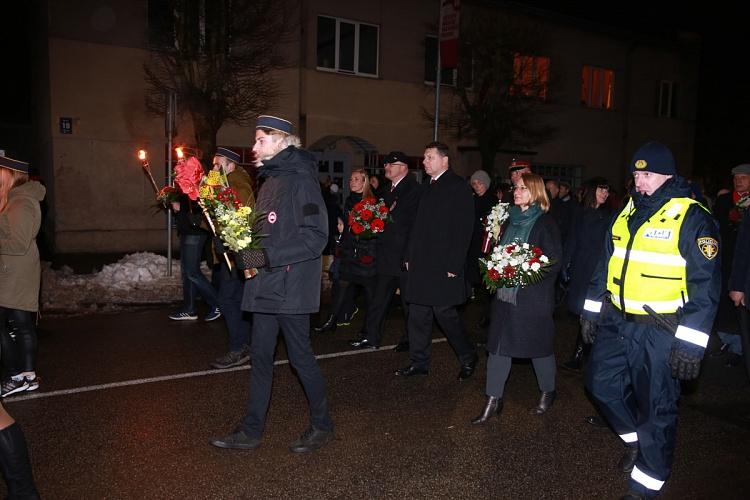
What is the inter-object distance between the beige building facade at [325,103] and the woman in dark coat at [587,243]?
11.9 meters

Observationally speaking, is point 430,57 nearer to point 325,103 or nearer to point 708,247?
point 325,103

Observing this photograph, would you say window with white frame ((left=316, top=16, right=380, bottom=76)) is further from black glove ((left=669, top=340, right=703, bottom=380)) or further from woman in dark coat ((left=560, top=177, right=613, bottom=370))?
black glove ((left=669, top=340, right=703, bottom=380))

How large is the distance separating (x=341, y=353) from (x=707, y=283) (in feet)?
14.6

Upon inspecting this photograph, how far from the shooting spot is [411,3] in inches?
774

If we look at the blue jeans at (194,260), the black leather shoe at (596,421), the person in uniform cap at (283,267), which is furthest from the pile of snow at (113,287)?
the black leather shoe at (596,421)

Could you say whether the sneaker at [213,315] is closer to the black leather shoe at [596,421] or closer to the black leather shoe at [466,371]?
the black leather shoe at [466,371]

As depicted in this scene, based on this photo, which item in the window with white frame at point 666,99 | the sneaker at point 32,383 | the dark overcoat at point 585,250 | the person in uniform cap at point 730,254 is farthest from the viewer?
the window with white frame at point 666,99

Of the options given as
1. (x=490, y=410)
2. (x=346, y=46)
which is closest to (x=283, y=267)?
(x=490, y=410)

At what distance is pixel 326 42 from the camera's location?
1866 centimetres

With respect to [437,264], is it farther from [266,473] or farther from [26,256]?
[26,256]

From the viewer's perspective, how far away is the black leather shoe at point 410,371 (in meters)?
6.56

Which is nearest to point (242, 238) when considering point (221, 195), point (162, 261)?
point (221, 195)

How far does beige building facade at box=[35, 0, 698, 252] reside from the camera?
50.8ft

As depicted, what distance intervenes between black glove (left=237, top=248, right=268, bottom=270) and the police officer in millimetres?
2338
